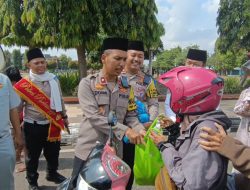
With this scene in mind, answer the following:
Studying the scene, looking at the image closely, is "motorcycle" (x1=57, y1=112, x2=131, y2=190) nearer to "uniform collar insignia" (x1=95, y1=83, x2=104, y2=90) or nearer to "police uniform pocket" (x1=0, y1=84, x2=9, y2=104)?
"uniform collar insignia" (x1=95, y1=83, x2=104, y2=90)

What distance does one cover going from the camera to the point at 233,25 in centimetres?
2091

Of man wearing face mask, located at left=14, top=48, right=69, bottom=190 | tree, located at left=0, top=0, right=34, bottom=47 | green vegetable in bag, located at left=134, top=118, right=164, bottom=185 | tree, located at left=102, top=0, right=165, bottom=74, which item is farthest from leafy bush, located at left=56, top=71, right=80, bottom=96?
green vegetable in bag, located at left=134, top=118, right=164, bottom=185

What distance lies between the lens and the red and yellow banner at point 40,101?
4633 mm

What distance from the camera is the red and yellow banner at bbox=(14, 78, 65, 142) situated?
182 inches

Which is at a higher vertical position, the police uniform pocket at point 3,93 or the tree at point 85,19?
the tree at point 85,19

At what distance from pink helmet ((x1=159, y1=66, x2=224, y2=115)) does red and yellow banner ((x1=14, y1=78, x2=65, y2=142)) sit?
9.98ft

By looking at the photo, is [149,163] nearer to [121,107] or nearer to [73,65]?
[121,107]

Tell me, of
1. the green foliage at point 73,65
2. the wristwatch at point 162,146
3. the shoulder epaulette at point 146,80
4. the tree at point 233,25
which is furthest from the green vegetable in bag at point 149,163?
the green foliage at point 73,65

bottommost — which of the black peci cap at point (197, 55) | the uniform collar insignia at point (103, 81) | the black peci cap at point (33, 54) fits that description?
the uniform collar insignia at point (103, 81)

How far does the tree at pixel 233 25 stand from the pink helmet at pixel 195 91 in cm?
1932

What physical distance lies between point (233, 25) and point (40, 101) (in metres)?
18.5

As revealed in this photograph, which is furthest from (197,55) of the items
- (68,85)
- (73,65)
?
(73,65)

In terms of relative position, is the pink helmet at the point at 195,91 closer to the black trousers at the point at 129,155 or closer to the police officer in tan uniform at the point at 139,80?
the black trousers at the point at 129,155

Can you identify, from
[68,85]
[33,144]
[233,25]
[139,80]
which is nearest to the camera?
[139,80]
